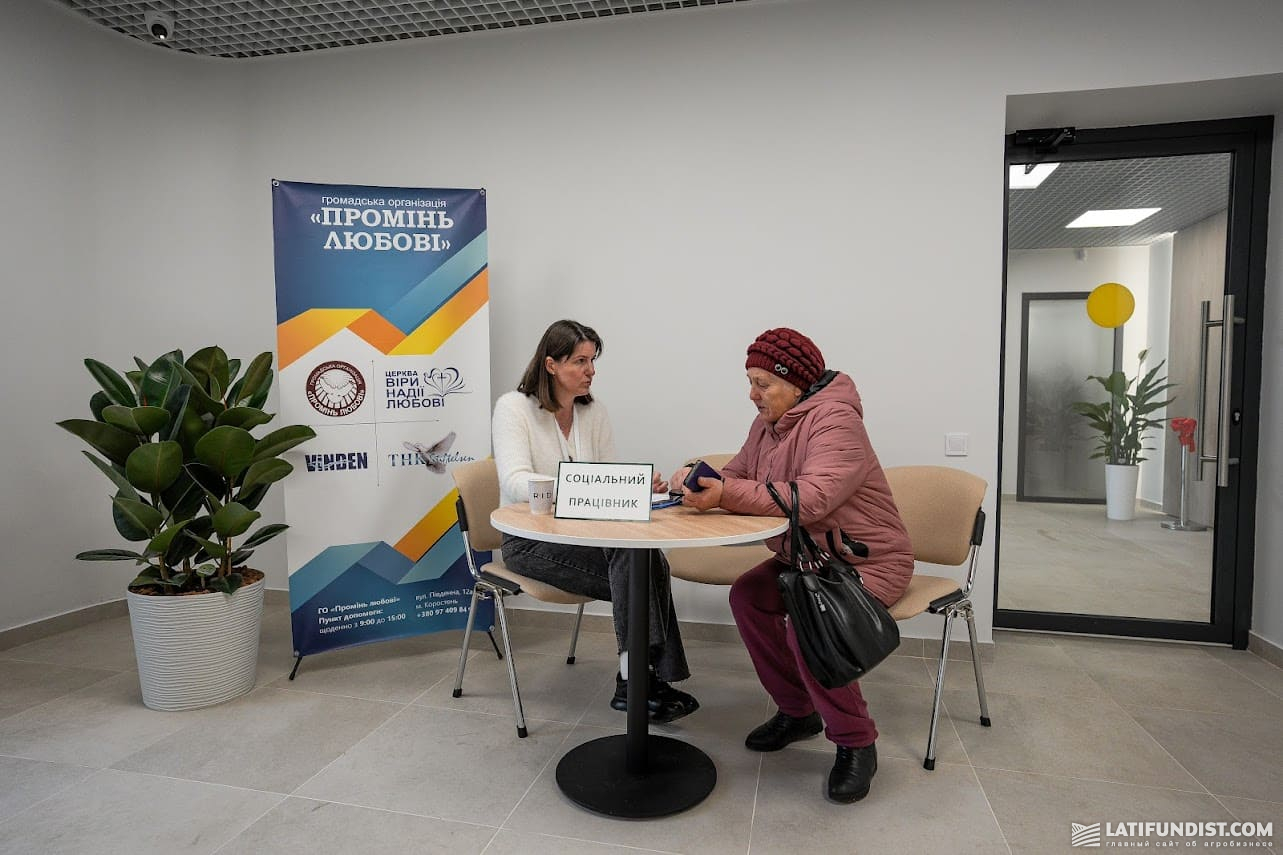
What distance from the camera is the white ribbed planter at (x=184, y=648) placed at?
289 centimetres

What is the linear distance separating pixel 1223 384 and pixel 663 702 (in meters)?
3.11

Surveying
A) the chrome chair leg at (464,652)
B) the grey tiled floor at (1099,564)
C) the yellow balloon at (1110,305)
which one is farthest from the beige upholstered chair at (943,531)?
the chrome chair leg at (464,652)

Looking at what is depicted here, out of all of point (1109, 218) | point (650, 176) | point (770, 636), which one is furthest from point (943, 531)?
point (650, 176)

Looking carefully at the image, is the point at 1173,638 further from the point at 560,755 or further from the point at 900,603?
the point at 560,755

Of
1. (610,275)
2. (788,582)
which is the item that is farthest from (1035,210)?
(788,582)

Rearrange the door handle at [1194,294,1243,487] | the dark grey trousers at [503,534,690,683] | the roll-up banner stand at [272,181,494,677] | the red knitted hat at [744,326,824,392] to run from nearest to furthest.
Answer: the red knitted hat at [744,326,824,392] < the dark grey trousers at [503,534,690,683] < the roll-up banner stand at [272,181,494,677] < the door handle at [1194,294,1243,487]

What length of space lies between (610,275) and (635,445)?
89 cm

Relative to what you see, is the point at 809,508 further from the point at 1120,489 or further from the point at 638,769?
the point at 1120,489

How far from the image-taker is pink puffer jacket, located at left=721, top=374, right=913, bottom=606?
7.32 ft

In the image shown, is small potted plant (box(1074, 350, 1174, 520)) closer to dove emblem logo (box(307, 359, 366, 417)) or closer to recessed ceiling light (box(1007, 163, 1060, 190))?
recessed ceiling light (box(1007, 163, 1060, 190))

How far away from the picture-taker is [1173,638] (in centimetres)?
374

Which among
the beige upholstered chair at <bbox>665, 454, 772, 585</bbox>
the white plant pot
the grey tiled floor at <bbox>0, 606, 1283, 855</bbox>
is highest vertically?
the white plant pot

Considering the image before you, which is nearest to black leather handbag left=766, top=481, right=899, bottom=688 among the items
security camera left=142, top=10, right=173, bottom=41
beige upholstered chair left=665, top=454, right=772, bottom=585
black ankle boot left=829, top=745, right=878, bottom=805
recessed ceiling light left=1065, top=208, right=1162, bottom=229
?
black ankle boot left=829, top=745, right=878, bottom=805

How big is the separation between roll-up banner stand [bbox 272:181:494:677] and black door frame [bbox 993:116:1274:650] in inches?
103
